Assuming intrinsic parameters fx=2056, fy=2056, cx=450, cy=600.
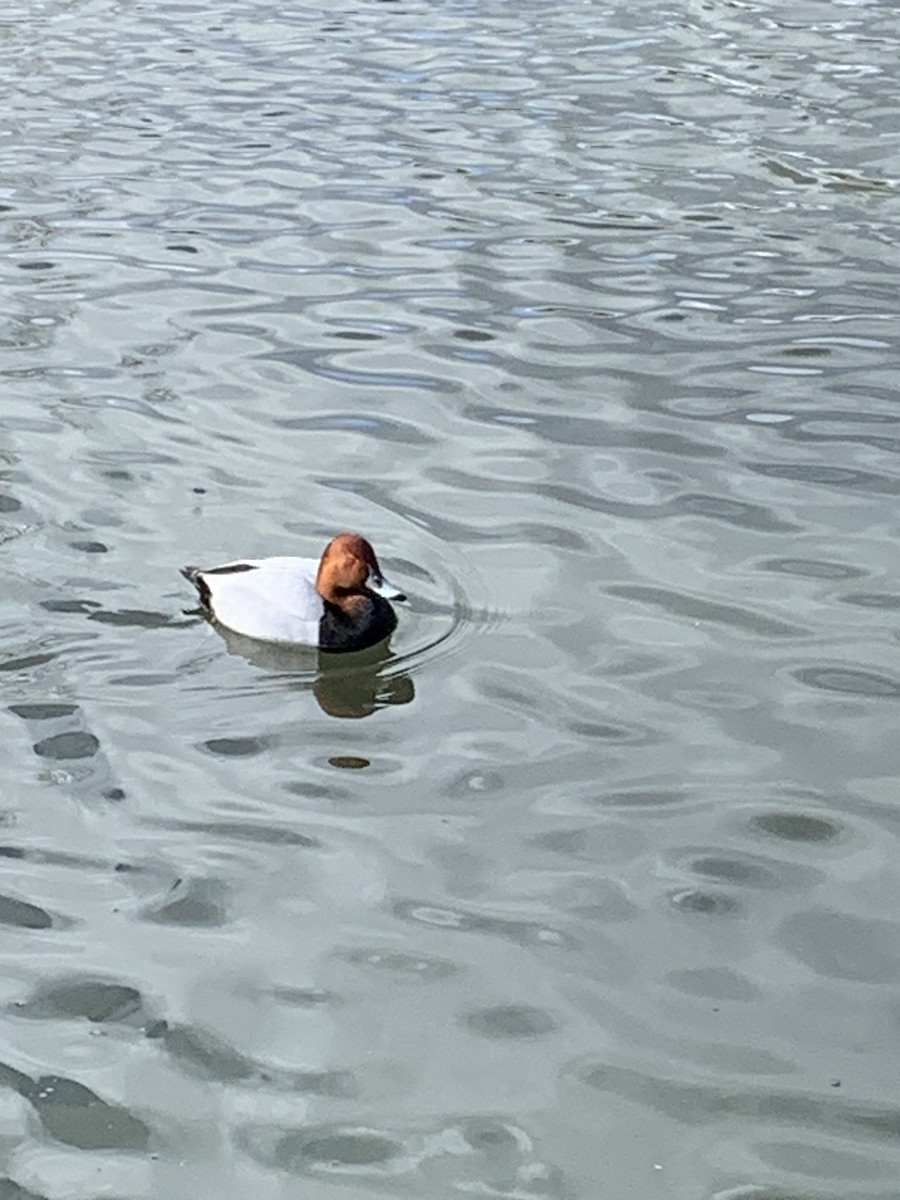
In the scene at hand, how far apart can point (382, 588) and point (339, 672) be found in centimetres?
33

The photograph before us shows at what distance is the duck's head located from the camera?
6.93 m

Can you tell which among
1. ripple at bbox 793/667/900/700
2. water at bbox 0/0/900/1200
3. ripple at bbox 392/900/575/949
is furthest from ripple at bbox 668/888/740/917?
ripple at bbox 793/667/900/700

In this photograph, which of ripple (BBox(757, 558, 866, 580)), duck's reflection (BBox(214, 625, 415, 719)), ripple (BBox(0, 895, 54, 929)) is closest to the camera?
ripple (BBox(0, 895, 54, 929))

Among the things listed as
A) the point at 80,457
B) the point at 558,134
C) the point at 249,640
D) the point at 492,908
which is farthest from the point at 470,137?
the point at 492,908

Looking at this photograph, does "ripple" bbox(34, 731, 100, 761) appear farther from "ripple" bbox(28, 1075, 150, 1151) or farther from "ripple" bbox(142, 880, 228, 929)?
"ripple" bbox(28, 1075, 150, 1151)

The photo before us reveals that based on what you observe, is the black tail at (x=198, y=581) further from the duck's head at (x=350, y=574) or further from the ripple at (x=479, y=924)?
the ripple at (x=479, y=924)

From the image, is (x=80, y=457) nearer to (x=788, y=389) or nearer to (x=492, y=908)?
(x=788, y=389)

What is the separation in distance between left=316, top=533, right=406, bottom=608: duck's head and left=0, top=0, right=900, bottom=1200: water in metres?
0.22

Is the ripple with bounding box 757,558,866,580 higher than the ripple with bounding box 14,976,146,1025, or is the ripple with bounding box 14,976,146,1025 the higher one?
the ripple with bounding box 14,976,146,1025

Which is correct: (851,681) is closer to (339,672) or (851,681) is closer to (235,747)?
(339,672)

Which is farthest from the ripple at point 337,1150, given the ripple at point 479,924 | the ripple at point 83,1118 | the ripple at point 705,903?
the ripple at point 705,903

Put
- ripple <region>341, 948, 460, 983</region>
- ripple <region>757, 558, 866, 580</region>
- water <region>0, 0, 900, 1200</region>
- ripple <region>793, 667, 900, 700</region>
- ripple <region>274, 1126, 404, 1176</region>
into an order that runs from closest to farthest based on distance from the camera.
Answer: ripple <region>274, 1126, 404, 1176</region> → water <region>0, 0, 900, 1200</region> → ripple <region>341, 948, 460, 983</region> → ripple <region>793, 667, 900, 700</region> → ripple <region>757, 558, 866, 580</region>

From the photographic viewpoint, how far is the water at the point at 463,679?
15.3ft

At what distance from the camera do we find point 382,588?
704 cm
